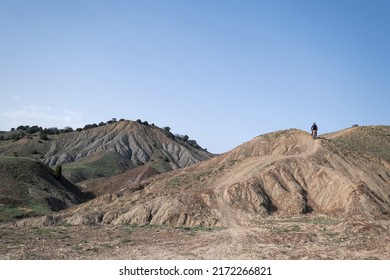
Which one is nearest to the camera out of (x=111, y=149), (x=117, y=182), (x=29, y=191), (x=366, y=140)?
(x=366, y=140)

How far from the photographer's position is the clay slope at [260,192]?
97.6 feet

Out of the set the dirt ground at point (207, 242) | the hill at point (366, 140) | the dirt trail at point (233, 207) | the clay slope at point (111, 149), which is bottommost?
the dirt ground at point (207, 242)

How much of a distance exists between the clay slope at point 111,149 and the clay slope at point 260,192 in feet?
189

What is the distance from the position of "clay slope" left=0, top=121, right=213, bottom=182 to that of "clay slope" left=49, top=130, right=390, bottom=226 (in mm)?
57584

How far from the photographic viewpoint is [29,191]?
47.2 metres

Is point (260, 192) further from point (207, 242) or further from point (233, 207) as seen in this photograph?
point (207, 242)

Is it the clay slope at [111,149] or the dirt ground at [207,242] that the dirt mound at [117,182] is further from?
→ the dirt ground at [207,242]

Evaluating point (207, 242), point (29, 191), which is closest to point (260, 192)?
point (207, 242)

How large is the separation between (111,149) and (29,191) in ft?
222

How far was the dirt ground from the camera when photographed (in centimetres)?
1841

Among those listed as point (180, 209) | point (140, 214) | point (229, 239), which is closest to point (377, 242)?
point (229, 239)

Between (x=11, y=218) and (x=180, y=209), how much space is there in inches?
640

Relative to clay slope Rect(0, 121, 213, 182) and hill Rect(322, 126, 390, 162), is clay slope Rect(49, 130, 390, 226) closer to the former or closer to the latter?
hill Rect(322, 126, 390, 162)

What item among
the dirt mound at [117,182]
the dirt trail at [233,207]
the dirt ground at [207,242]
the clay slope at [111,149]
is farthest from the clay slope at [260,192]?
the clay slope at [111,149]
